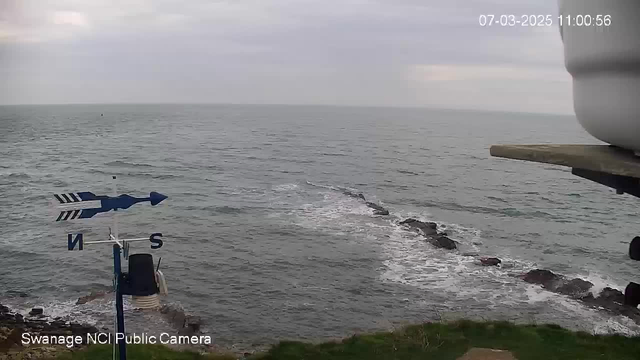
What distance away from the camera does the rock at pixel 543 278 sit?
68.3 feet

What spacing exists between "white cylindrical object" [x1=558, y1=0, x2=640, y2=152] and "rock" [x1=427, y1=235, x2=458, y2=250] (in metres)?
23.0

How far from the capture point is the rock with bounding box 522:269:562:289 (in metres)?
20.8

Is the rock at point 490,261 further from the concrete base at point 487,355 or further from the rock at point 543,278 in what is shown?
the concrete base at point 487,355

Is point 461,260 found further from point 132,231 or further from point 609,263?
point 132,231

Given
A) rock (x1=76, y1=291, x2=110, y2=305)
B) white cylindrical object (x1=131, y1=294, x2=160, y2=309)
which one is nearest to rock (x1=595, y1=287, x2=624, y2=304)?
rock (x1=76, y1=291, x2=110, y2=305)

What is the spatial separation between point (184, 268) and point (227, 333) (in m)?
6.77

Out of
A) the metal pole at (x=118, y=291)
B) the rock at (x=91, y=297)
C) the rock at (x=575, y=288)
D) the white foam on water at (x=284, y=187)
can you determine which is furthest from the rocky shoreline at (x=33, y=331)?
the white foam on water at (x=284, y=187)

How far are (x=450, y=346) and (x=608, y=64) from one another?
8808 mm

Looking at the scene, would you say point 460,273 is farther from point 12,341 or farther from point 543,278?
point 12,341

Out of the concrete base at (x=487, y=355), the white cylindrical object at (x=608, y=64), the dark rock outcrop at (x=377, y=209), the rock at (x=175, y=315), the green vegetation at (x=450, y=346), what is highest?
the white cylindrical object at (x=608, y=64)

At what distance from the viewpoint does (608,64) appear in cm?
234

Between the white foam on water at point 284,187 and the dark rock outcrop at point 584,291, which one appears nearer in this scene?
the dark rock outcrop at point 584,291

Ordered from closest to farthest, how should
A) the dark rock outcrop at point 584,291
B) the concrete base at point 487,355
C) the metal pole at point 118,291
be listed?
the metal pole at point 118,291
the concrete base at point 487,355
the dark rock outcrop at point 584,291

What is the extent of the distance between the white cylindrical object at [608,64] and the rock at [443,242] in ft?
75.5
